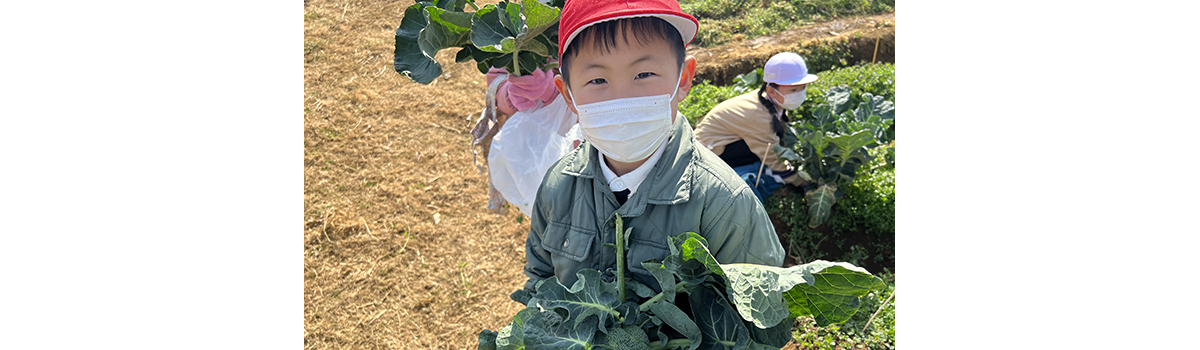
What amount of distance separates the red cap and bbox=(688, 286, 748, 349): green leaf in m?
0.76

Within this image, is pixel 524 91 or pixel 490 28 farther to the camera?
pixel 524 91

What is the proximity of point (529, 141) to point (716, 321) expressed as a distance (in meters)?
1.73

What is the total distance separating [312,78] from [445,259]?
362 centimetres

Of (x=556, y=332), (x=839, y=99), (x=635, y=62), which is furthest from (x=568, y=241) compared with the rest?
(x=839, y=99)

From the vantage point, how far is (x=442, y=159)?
606cm

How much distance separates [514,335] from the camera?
68.1 inches

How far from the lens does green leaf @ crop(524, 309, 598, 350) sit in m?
1.63

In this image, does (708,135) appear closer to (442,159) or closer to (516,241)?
(516,241)

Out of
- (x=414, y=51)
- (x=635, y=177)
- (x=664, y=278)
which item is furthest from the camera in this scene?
(x=414, y=51)

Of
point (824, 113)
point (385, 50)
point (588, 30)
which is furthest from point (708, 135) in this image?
point (385, 50)

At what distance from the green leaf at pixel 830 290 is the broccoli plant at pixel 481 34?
3.52ft

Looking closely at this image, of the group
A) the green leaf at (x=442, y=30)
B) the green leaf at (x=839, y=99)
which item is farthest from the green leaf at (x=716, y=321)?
the green leaf at (x=839, y=99)

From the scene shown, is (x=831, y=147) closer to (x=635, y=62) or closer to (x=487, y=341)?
(x=635, y=62)

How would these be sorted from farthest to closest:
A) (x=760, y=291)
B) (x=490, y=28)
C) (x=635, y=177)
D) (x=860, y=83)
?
1. (x=860, y=83)
2. (x=490, y=28)
3. (x=635, y=177)
4. (x=760, y=291)
